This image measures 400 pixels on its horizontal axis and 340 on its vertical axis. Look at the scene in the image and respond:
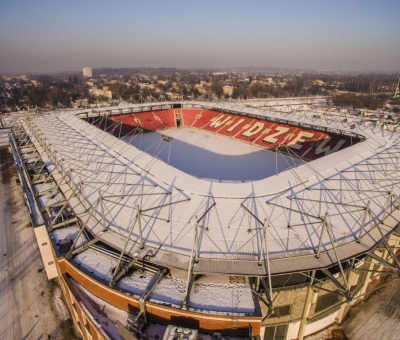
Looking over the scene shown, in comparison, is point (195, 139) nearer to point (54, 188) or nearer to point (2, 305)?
point (54, 188)

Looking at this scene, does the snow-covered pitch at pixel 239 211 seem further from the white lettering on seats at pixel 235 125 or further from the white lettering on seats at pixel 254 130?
the white lettering on seats at pixel 235 125

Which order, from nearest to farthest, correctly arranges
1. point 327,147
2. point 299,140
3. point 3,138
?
point 327,147, point 299,140, point 3,138

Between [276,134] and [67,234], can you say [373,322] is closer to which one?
[67,234]

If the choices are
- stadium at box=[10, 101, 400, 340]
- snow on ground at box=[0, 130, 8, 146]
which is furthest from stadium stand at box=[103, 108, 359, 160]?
snow on ground at box=[0, 130, 8, 146]

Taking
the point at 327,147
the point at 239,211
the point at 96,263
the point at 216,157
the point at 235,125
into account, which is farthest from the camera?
the point at 235,125

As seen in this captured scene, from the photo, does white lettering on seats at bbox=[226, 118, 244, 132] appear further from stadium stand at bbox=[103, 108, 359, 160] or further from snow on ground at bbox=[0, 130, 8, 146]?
snow on ground at bbox=[0, 130, 8, 146]

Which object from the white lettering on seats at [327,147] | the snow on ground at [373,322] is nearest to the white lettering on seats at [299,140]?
the white lettering on seats at [327,147]

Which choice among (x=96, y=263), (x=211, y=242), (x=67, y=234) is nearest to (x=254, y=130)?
(x=211, y=242)
